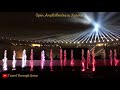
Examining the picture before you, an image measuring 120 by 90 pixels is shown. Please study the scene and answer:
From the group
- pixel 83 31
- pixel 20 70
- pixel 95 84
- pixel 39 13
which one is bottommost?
pixel 95 84

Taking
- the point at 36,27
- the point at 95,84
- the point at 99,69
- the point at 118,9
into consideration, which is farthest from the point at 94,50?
the point at 36,27

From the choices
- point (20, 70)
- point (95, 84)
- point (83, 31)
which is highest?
point (83, 31)

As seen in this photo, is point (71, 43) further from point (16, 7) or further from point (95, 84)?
point (16, 7)

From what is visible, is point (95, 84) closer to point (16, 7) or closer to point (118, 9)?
point (118, 9)

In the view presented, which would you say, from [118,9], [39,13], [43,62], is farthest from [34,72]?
[118,9]

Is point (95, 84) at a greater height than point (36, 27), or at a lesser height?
lesser

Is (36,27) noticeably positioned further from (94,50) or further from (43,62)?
(94,50)

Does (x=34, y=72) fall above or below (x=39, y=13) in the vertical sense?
below
